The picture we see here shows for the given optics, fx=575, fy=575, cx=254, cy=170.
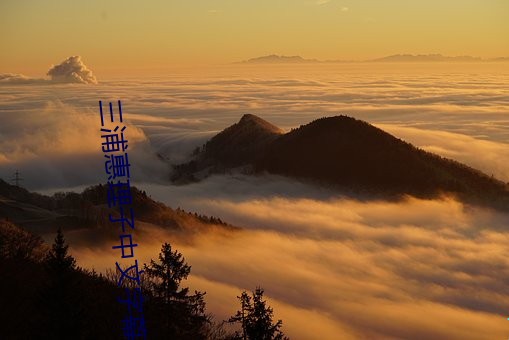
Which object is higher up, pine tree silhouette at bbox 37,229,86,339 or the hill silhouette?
the hill silhouette

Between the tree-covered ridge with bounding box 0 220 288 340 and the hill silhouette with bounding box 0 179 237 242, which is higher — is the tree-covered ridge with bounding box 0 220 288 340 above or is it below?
below

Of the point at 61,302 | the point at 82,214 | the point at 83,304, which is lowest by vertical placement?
the point at 61,302

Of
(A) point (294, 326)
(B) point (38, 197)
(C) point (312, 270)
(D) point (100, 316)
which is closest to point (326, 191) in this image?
(C) point (312, 270)

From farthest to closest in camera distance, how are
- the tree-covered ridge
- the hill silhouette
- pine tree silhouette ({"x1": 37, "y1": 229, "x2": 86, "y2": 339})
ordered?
the hill silhouette
the tree-covered ridge
pine tree silhouette ({"x1": 37, "y1": 229, "x2": 86, "y2": 339})

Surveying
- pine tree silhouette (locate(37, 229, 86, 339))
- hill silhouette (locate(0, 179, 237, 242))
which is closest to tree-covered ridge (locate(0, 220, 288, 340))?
pine tree silhouette (locate(37, 229, 86, 339))

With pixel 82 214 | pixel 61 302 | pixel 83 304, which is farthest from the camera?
pixel 82 214

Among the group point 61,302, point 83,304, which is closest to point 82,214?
point 83,304

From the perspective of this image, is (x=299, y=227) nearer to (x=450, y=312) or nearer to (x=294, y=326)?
(x=450, y=312)

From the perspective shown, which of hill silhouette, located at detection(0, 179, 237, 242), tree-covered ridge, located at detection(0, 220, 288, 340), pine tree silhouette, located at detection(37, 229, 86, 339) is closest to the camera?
pine tree silhouette, located at detection(37, 229, 86, 339)

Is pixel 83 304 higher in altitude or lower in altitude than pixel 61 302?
higher

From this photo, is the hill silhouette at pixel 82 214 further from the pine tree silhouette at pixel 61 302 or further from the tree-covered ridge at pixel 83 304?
the pine tree silhouette at pixel 61 302

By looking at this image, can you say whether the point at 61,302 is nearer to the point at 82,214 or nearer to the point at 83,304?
the point at 83,304

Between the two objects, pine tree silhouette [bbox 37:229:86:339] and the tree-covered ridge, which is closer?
pine tree silhouette [bbox 37:229:86:339]

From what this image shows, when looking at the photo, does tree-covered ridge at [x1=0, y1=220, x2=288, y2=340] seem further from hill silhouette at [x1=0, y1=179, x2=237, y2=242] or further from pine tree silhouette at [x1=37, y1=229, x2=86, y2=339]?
hill silhouette at [x1=0, y1=179, x2=237, y2=242]
